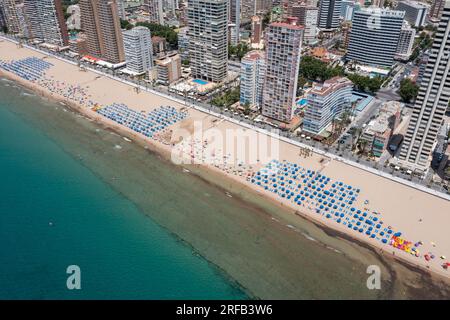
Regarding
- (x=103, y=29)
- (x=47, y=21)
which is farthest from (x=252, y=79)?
(x=47, y=21)

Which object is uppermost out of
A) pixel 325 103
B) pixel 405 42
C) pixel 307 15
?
pixel 307 15

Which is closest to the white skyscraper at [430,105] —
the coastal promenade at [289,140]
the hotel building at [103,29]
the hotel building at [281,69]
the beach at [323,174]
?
the coastal promenade at [289,140]

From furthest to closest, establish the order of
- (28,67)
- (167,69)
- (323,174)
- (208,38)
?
(28,67), (167,69), (208,38), (323,174)

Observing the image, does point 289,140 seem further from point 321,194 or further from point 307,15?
point 307,15

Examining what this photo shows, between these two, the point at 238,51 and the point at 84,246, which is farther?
the point at 238,51

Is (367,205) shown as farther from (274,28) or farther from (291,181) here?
(274,28)

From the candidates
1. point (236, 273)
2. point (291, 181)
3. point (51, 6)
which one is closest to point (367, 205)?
point (291, 181)
